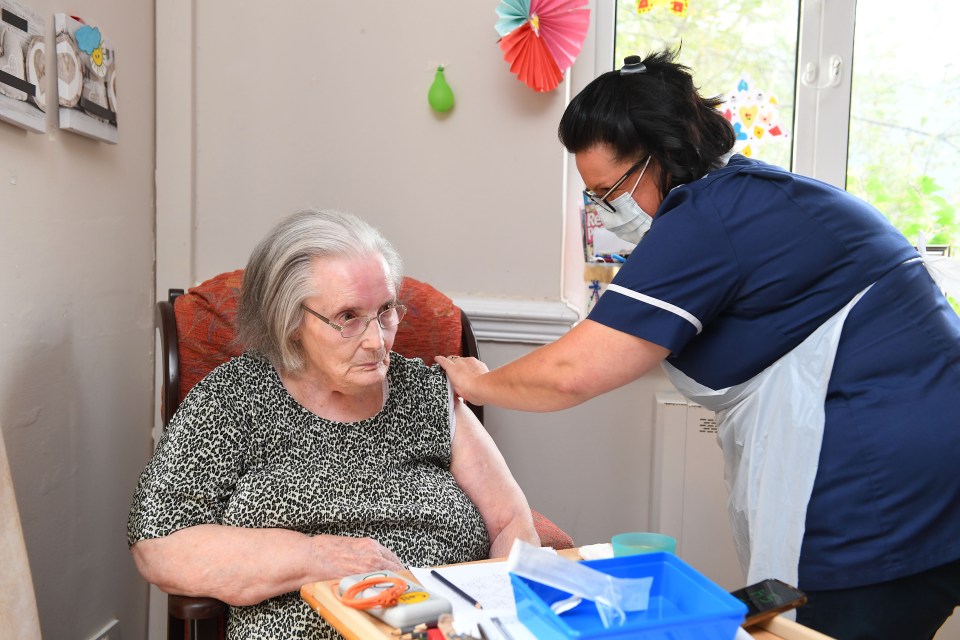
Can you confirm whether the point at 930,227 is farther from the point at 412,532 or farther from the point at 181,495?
the point at 181,495

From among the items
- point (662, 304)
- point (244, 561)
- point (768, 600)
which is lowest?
point (244, 561)

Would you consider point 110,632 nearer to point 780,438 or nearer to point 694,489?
point 694,489

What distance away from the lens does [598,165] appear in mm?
1589

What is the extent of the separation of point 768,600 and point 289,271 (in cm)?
102

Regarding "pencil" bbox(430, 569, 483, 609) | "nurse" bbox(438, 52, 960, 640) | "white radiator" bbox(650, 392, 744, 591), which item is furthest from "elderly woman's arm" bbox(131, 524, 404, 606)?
"white radiator" bbox(650, 392, 744, 591)

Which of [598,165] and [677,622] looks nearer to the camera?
[677,622]

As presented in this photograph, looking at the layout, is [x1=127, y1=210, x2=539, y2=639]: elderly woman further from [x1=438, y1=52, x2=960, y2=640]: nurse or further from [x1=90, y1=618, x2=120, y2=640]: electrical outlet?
[x1=90, y1=618, x2=120, y2=640]: electrical outlet

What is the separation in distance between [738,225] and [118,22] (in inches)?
67.0

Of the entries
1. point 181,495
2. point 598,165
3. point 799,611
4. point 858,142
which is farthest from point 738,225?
point 858,142

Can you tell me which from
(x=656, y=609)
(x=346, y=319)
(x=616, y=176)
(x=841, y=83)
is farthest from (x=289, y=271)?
(x=841, y=83)

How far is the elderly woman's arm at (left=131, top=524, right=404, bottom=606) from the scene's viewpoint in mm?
1403

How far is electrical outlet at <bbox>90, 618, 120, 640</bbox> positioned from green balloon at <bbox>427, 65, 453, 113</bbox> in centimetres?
163

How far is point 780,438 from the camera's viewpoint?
4.67 ft

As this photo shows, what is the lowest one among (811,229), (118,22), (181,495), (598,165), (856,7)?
(181,495)
